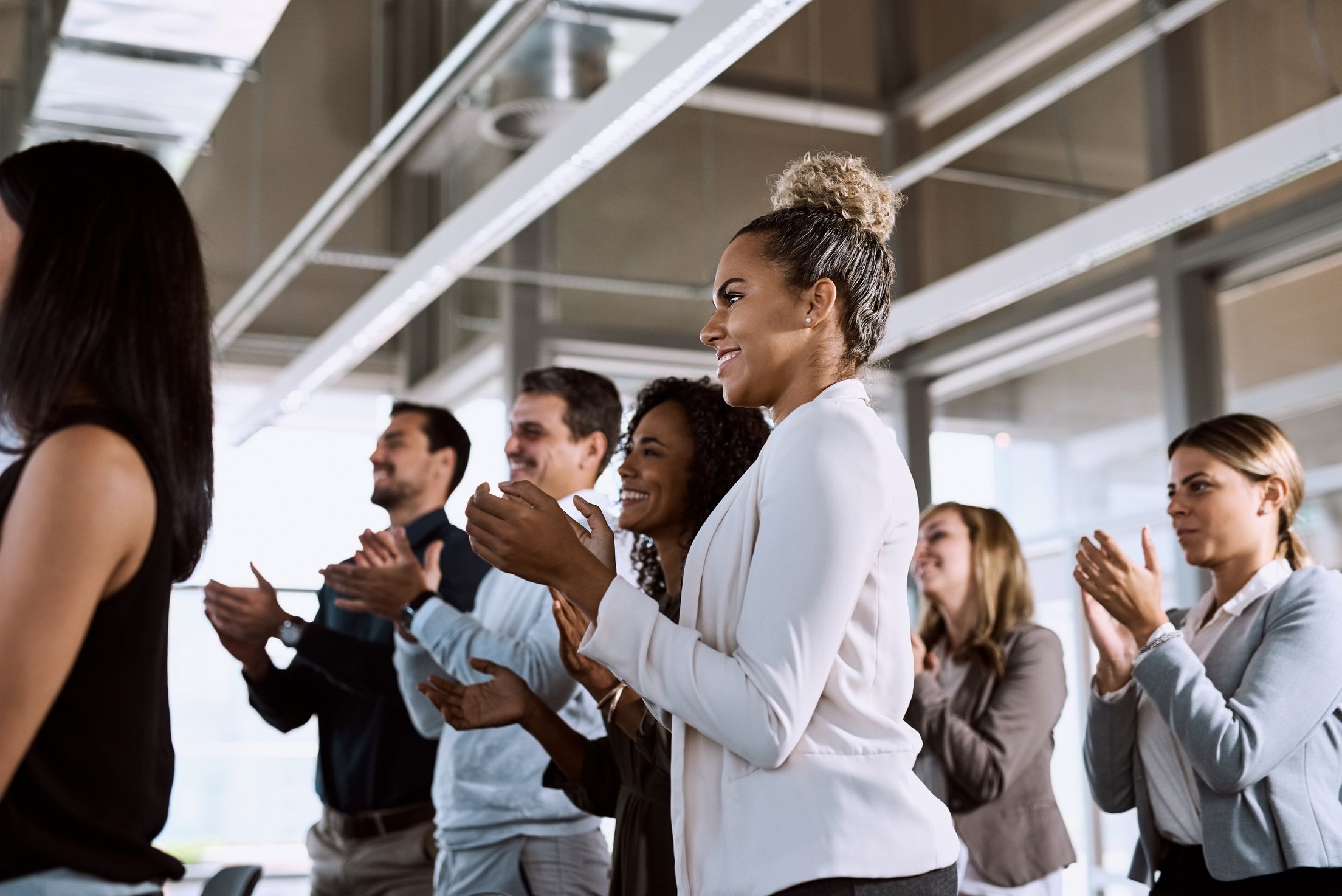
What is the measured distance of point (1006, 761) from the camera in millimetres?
2779

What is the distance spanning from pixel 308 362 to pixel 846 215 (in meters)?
4.10

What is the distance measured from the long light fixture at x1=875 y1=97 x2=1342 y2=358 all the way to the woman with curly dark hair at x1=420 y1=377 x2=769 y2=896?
0.71m

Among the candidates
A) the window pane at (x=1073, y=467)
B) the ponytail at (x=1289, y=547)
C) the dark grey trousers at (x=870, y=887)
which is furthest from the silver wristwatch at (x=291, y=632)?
the window pane at (x=1073, y=467)

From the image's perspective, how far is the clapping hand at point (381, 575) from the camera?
2.43 metres

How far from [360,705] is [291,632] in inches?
13.1

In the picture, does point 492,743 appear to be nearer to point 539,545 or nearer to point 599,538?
point 599,538

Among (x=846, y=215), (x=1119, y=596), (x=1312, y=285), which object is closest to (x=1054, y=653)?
(x=1119, y=596)

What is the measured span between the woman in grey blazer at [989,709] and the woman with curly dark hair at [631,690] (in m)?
0.73

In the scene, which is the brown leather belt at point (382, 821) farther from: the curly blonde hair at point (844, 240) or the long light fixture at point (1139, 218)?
the curly blonde hair at point (844, 240)

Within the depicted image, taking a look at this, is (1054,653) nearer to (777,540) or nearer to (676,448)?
(676,448)

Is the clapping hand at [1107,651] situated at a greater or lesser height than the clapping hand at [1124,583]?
lesser

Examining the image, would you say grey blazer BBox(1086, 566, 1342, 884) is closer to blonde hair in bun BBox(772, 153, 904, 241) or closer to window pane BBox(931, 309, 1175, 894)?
blonde hair in bun BBox(772, 153, 904, 241)

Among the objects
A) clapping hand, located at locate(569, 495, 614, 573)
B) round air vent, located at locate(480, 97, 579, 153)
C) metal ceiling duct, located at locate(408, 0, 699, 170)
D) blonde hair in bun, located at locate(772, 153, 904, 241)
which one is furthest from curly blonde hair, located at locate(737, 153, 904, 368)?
round air vent, located at locate(480, 97, 579, 153)

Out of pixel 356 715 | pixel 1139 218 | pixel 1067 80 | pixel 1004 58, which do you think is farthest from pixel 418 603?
pixel 1004 58
